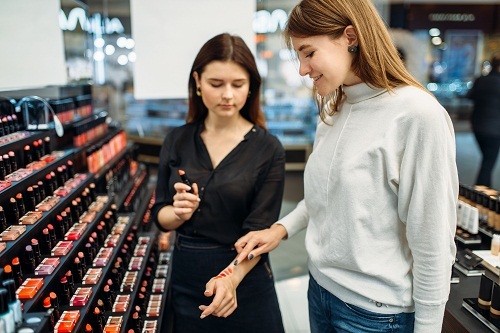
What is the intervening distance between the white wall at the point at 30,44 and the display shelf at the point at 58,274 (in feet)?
2.44

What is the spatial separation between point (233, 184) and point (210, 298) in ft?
1.50

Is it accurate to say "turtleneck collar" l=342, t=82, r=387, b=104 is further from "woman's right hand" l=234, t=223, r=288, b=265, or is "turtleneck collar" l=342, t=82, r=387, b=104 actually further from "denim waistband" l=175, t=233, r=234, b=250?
"denim waistband" l=175, t=233, r=234, b=250

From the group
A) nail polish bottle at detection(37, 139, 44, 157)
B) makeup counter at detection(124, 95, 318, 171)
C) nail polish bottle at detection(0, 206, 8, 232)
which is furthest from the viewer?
makeup counter at detection(124, 95, 318, 171)

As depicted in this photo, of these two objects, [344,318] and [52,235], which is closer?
[344,318]

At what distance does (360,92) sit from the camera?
117cm

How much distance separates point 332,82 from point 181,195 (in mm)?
623

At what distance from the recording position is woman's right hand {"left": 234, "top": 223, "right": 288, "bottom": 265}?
1.44 metres

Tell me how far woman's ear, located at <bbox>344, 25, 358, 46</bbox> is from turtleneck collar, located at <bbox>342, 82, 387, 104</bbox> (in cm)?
11

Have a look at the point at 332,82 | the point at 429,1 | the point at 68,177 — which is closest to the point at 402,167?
the point at 332,82

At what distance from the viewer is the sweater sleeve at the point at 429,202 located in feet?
3.24

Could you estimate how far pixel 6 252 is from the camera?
3.90ft

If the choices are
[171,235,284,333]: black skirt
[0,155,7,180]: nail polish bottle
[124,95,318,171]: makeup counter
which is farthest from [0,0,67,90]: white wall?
[124,95,318,171]: makeup counter

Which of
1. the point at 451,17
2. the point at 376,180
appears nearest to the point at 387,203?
the point at 376,180

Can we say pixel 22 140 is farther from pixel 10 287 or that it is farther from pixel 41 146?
pixel 10 287
